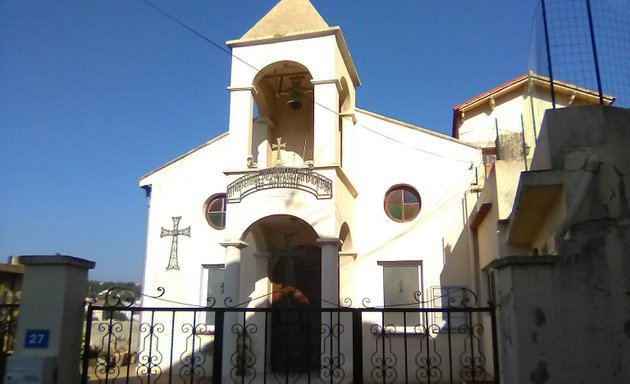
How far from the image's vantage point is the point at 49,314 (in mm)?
5938

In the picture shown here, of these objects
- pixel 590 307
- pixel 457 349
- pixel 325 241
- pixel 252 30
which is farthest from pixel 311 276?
pixel 590 307

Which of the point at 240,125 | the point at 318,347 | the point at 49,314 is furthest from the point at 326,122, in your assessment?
the point at 49,314

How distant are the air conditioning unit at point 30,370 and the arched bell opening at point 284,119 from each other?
28.0 ft

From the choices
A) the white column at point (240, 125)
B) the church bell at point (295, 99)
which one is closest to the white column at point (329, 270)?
the white column at point (240, 125)

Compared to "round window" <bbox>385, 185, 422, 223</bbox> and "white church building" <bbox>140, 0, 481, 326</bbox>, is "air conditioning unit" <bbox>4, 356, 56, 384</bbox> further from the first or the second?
"round window" <bbox>385, 185, 422, 223</bbox>

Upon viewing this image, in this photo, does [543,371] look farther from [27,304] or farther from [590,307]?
[27,304]

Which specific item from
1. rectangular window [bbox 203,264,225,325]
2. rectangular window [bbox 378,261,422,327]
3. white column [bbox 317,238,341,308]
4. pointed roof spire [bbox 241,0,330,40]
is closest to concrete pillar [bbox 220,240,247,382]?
white column [bbox 317,238,341,308]

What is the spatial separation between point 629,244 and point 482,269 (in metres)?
6.71

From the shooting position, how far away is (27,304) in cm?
598

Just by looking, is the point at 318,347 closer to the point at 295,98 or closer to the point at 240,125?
the point at 240,125

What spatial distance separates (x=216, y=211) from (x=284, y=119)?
3142mm

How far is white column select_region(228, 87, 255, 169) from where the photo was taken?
40.8 ft

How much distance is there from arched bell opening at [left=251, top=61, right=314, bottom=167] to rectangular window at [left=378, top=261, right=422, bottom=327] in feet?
11.7

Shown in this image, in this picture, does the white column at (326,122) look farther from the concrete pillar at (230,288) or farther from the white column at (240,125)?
the concrete pillar at (230,288)
